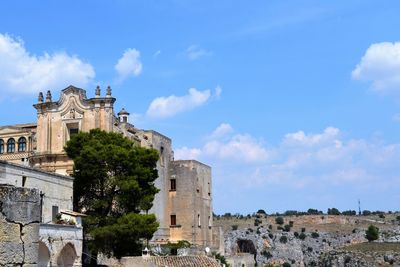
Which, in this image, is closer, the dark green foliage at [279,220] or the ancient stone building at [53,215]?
the ancient stone building at [53,215]

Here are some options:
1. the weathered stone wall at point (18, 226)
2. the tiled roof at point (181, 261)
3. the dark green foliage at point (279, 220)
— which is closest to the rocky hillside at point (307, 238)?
the dark green foliage at point (279, 220)

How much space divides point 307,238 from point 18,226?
10620 cm

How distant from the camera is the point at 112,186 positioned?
1519 inches

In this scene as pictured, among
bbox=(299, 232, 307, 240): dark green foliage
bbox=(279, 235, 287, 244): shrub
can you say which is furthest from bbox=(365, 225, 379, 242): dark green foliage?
bbox=(279, 235, 287, 244): shrub

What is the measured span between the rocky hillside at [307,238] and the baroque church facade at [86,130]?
34.9 metres

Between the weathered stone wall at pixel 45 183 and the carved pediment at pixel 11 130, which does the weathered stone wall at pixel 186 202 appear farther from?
the weathered stone wall at pixel 45 183

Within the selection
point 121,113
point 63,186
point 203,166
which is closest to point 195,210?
point 203,166

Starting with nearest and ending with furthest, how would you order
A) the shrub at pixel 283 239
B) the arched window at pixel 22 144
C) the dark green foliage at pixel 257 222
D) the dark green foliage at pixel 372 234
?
the arched window at pixel 22 144 < the shrub at pixel 283 239 < the dark green foliage at pixel 372 234 < the dark green foliage at pixel 257 222

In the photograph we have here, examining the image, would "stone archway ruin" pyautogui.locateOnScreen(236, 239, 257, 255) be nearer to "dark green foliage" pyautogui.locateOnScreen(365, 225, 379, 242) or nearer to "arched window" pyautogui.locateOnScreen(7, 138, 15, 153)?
"dark green foliage" pyautogui.locateOnScreen(365, 225, 379, 242)

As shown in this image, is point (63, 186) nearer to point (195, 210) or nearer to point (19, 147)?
point (19, 147)

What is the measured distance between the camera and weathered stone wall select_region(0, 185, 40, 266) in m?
7.48

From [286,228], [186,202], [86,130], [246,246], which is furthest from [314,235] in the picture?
[86,130]

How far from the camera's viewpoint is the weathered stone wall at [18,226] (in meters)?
7.48

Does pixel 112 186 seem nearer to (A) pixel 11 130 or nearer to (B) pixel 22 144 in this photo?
(B) pixel 22 144
